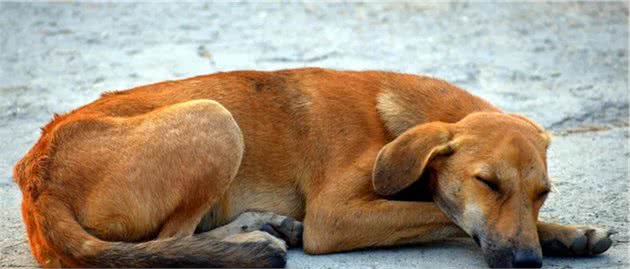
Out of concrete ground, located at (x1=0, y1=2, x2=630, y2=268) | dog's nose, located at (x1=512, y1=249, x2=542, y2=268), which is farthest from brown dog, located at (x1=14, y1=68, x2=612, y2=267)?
concrete ground, located at (x1=0, y1=2, x2=630, y2=268)

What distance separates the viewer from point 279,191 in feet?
18.1

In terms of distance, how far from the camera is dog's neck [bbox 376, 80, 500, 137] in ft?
18.2

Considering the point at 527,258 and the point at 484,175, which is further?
the point at 484,175

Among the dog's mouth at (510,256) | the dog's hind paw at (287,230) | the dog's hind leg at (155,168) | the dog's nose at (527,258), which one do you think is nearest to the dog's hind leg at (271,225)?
the dog's hind paw at (287,230)

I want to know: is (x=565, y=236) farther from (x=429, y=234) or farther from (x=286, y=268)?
(x=286, y=268)

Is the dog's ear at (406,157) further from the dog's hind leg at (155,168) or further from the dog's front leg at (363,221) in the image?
the dog's hind leg at (155,168)

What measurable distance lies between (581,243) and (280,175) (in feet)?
4.92

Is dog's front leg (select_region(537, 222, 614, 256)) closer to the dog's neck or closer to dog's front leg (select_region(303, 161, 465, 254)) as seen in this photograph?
dog's front leg (select_region(303, 161, 465, 254))

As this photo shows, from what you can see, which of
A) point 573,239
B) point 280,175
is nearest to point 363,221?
point 280,175

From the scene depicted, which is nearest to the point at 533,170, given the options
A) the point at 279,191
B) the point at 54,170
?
the point at 279,191

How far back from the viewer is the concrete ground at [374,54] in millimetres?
7190

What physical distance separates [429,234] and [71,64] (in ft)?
14.5

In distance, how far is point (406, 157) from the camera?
16.9 ft

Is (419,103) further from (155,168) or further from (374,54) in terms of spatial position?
(374,54)
